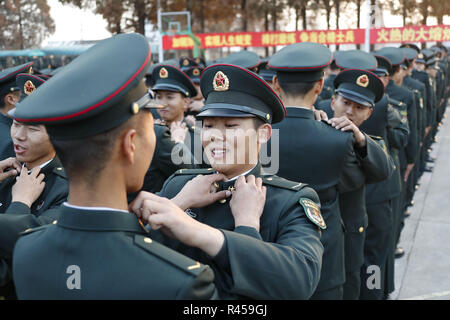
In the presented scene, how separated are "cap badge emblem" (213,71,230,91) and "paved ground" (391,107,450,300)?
3251 mm

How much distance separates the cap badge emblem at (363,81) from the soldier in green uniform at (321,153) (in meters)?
0.67

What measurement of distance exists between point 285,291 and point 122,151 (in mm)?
765

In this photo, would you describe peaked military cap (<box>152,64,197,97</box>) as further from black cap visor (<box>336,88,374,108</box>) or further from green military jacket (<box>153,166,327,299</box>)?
green military jacket (<box>153,166,327,299</box>)

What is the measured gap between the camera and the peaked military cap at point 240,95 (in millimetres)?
2250

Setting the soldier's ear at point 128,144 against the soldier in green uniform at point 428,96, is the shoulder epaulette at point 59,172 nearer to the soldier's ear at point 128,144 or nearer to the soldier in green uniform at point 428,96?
the soldier's ear at point 128,144

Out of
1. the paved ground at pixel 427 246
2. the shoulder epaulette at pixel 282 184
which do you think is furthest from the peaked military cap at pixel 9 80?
the paved ground at pixel 427 246

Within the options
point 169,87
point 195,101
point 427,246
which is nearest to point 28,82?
point 169,87

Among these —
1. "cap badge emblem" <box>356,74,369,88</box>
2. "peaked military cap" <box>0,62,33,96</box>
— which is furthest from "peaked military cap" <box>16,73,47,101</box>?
"cap badge emblem" <box>356,74,369,88</box>

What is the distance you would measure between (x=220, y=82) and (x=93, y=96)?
1.07 metres

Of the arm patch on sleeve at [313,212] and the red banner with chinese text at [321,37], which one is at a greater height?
the red banner with chinese text at [321,37]

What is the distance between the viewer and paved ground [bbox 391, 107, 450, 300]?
15.4 ft
